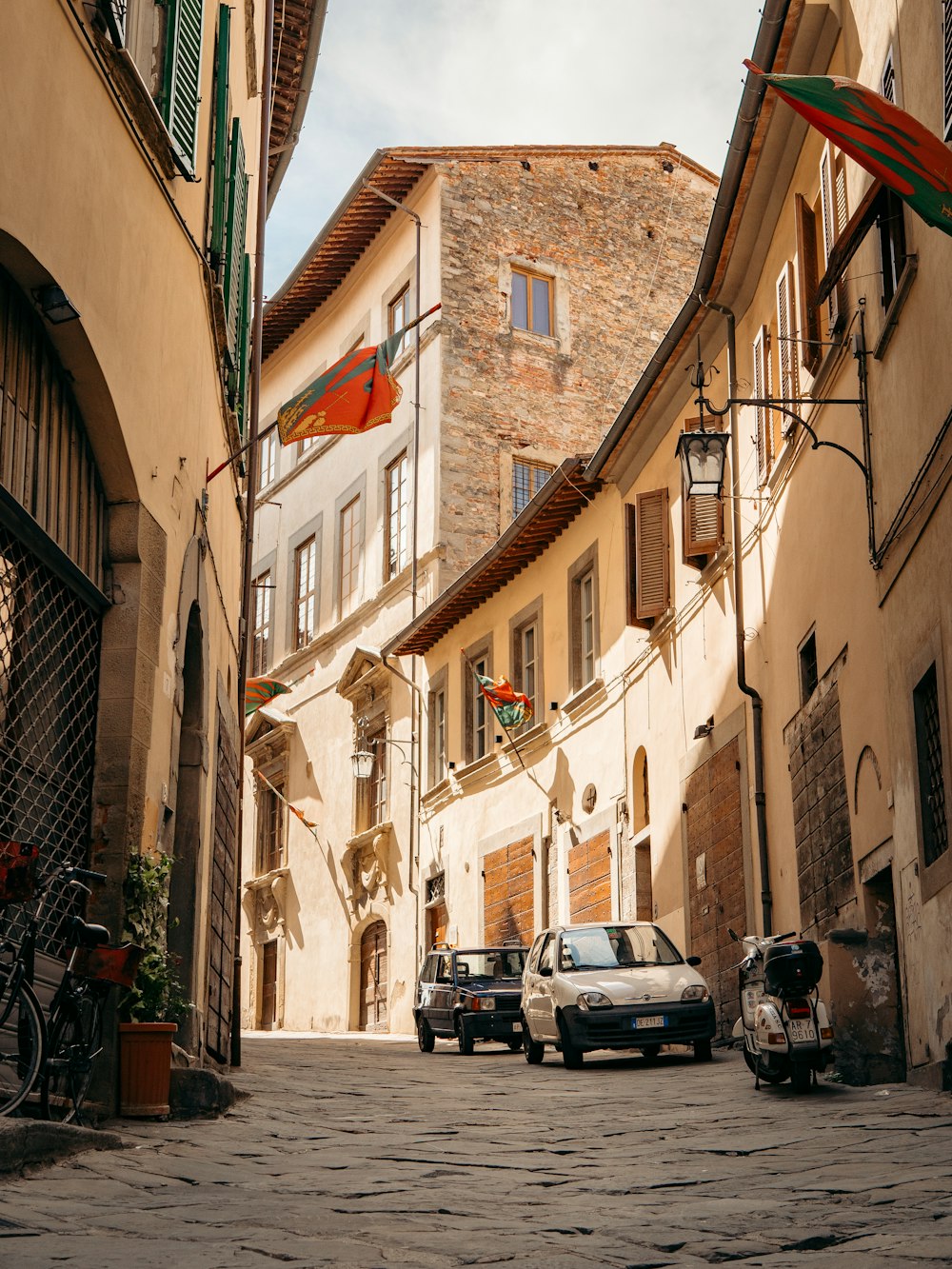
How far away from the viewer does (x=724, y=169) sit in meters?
16.0

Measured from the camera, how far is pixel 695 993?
49.0 feet

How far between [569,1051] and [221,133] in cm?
848

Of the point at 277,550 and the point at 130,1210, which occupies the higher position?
the point at 277,550

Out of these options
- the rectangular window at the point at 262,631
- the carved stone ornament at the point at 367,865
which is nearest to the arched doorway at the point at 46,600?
the carved stone ornament at the point at 367,865

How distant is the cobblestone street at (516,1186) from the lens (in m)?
4.82

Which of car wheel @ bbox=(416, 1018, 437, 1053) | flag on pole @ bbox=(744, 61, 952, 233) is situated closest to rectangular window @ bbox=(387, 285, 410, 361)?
car wheel @ bbox=(416, 1018, 437, 1053)

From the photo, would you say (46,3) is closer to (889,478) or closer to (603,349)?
(889,478)

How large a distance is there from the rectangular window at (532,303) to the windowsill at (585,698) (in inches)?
429

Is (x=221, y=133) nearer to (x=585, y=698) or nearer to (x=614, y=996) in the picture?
(x=614, y=996)

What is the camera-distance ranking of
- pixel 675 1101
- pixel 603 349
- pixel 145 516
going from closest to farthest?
pixel 145 516
pixel 675 1101
pixel 603 349

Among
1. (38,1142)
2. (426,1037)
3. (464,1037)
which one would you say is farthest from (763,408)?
(38,1142)

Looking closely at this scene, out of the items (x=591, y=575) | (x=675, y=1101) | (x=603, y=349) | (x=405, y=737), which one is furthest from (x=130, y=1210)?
(x=603, y=349)

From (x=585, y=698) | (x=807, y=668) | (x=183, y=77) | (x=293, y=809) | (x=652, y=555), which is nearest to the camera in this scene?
(x=183, y=77)

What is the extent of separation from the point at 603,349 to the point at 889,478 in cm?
2147
